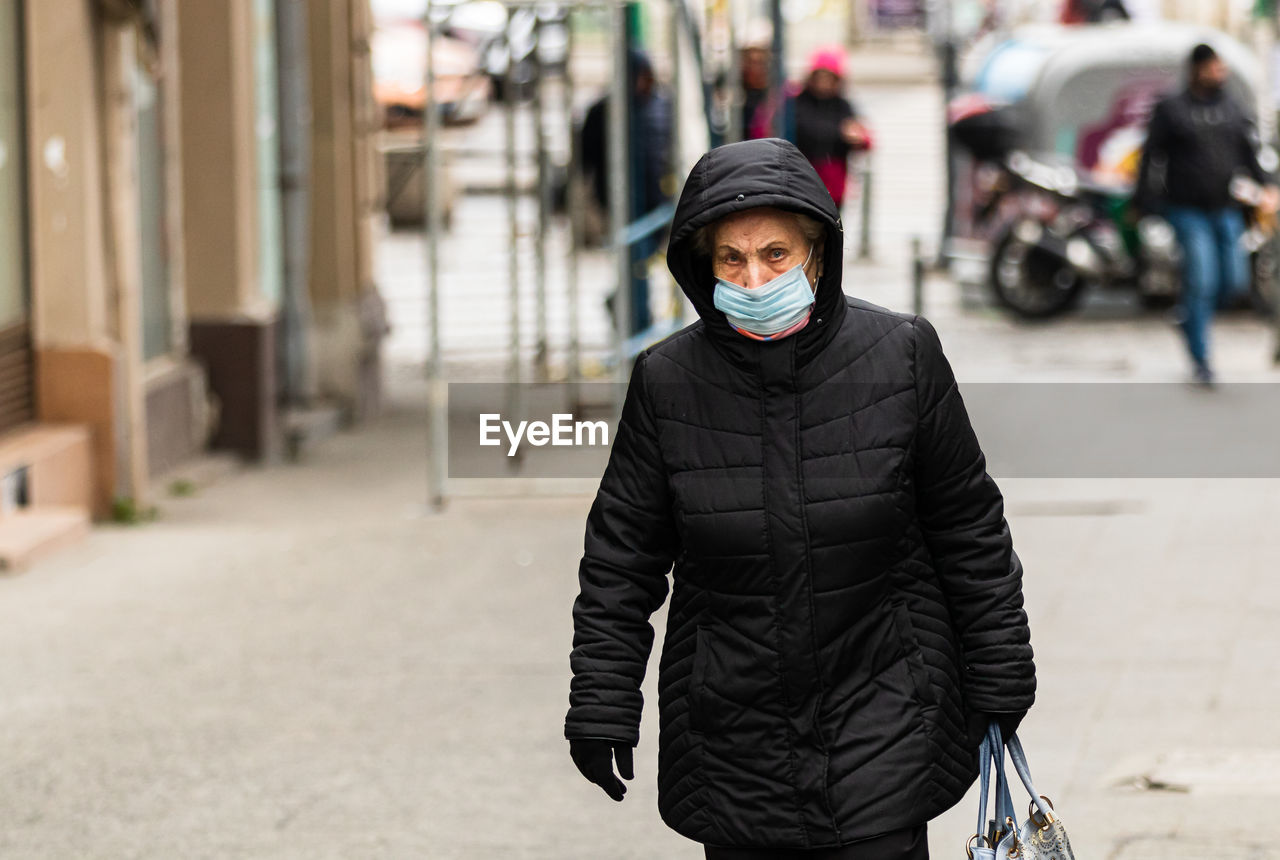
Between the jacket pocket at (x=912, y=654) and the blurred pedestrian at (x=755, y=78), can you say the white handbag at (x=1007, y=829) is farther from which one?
the blurred pedestrian at (x=755, y=78)

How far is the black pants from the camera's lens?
10.4 feet

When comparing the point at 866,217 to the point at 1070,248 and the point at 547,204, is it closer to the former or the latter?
the point at 1070,248

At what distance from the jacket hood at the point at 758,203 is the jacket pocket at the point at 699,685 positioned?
1.40 ft

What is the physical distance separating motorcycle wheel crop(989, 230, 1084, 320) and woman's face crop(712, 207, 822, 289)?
12.8m

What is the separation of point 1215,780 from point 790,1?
32.0 m

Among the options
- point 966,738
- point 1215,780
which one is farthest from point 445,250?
point 966,738

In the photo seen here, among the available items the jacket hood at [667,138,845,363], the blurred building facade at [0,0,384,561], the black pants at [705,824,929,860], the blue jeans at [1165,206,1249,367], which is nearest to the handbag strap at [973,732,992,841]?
the black pants at [705,824,929,860]

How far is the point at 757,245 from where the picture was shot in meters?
3.21

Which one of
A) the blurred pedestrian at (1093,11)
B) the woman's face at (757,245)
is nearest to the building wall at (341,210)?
the woman's face at (757,245)

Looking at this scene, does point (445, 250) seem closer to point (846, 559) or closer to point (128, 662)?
point (128, 662)

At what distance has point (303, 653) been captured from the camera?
23.2ft

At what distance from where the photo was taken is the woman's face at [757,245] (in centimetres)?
320

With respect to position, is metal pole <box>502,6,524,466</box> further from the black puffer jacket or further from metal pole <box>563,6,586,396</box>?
the black puffer jacket

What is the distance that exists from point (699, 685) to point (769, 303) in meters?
0.57
